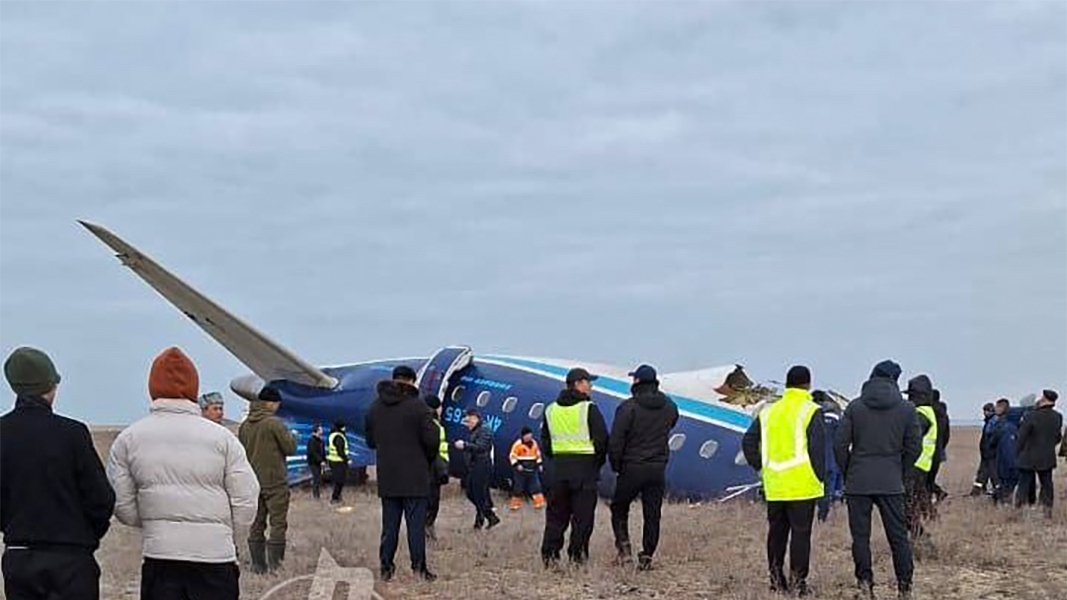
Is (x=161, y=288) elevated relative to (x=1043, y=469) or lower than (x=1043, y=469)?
elevated

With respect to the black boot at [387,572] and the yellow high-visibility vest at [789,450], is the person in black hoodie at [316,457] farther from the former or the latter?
the yellow high-visibility vest at [789,450]

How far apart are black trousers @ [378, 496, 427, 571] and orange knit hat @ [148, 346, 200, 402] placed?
434 cm

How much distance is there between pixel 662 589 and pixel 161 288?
1193 cm

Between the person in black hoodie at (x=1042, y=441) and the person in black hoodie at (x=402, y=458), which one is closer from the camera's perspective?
the person in black hoodie at (x=402, y=458)

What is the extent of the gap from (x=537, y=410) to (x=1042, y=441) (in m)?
7.72

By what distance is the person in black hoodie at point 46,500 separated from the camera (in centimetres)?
582

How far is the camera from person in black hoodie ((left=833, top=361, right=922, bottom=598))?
31.7 feet

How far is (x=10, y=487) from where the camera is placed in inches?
232

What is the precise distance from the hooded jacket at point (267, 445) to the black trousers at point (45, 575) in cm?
504

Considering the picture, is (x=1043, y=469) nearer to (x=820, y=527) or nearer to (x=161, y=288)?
(x=820, y=527)

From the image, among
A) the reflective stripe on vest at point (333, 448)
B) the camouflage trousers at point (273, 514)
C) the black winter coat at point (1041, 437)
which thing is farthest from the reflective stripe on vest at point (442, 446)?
the black winter coat at point (1041, 437)

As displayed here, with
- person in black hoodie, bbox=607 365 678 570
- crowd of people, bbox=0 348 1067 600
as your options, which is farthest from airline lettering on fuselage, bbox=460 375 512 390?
person in black hoodie, bbox=607 365 678 570

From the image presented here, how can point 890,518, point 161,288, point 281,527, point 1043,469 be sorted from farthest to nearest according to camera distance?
point 161,288
point 1043,469
point 281,527
point 890,518

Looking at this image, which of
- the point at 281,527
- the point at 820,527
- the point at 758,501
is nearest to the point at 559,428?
the point at 281,527
